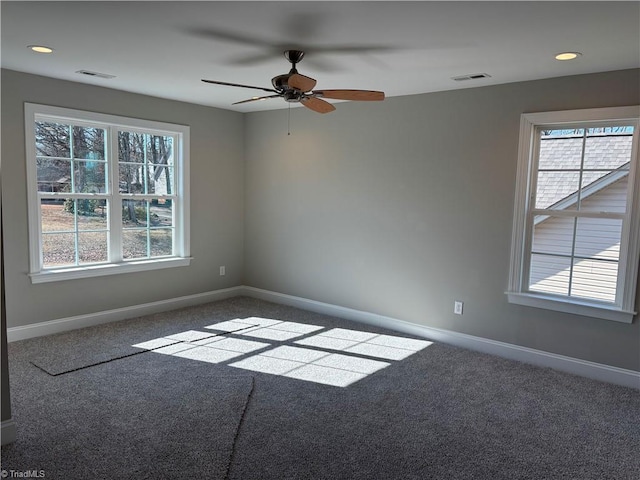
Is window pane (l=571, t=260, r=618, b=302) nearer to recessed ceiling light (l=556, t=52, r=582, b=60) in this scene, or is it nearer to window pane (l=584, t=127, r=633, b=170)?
window pane (l=584, t=127, r=633, b=170)

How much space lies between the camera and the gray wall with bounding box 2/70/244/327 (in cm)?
392

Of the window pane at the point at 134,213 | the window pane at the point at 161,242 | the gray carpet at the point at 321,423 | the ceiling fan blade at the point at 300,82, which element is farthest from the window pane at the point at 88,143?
the ceiling fan blade at the point at 300,82

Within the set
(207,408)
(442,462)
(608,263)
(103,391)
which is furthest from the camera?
(608,263)

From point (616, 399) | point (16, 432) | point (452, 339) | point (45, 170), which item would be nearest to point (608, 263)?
point (616, 399)

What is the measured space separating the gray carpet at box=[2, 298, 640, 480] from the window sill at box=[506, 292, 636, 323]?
1.72 ft

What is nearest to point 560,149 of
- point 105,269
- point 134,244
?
point 134,244

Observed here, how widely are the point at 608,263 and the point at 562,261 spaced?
326 millimetres

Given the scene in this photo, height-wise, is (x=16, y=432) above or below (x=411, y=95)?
below

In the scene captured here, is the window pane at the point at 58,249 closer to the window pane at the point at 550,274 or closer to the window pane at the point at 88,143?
the window pane at the point at 88,143

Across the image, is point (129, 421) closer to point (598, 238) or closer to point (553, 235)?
point (553, 235)

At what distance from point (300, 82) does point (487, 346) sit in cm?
285

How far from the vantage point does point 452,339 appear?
14.1 feet

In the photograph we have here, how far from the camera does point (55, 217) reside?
4273 millimetres

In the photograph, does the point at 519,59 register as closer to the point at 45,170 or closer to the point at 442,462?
the point at 442,462
